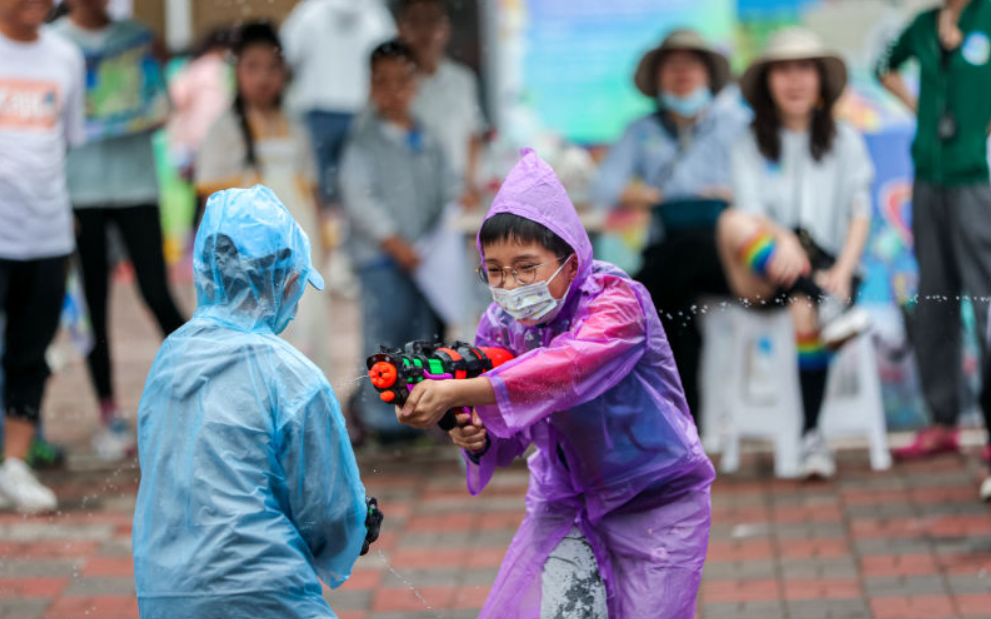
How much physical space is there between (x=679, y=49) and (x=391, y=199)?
53.3 inches

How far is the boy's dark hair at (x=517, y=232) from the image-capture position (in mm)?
3357

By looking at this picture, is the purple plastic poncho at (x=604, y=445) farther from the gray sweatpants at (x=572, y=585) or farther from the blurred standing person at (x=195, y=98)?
the blurred standing person at (x=195, y=98)

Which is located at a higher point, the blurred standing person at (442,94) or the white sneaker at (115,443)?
the blurred standing person at (442,94)

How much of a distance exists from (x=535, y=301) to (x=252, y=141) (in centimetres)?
372

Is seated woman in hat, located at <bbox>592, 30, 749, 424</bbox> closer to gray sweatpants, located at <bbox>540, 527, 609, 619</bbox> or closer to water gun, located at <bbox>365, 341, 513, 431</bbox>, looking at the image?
gray sweatpants, located at <bbox>540, 527, 609, 619</bbox>

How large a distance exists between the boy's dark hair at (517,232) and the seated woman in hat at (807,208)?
9.35 ft

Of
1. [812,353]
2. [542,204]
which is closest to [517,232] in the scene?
[542,204]

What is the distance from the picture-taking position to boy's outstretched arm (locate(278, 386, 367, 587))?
2988mm

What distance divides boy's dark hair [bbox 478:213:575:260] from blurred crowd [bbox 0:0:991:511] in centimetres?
276

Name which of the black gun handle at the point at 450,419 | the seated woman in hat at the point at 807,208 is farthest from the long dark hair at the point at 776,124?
the black gun handle at the point at 450,419

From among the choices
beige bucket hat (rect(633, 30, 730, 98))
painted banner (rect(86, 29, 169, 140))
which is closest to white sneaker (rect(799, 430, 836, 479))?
beige bucket hat (rect(633, 30, 730, 98))

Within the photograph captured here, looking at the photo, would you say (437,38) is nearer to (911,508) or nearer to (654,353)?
(911,508)

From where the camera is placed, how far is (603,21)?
7.90m

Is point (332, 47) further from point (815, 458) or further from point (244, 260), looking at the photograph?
point (244, 260)
